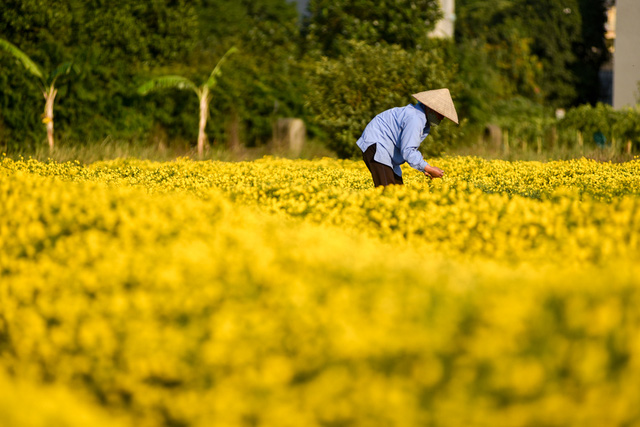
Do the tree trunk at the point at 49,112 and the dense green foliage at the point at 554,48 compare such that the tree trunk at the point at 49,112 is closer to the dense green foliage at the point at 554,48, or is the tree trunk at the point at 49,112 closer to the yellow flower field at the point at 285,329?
the yellow flower field at the point at 285,329

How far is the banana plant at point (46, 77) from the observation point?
49.9ft

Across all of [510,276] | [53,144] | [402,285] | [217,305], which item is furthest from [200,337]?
[53,144]

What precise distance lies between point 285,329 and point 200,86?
15.5 meters

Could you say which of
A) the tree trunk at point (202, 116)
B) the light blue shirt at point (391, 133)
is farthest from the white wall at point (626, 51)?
the light blue shirt at point (391, 133)

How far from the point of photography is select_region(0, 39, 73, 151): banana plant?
15.2m

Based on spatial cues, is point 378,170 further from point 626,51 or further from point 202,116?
point 626,51

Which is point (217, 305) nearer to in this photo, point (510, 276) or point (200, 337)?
point (200, 337)

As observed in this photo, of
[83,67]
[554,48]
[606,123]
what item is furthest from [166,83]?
[554,48]

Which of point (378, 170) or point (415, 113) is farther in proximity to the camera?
point (378, 170)

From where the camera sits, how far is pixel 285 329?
3221 millimetres

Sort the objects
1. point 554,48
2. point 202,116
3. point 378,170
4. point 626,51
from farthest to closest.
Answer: point 554,48 → point 626,51 → point 202,116 → point 378,170

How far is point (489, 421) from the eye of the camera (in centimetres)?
262

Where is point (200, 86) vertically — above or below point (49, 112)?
above

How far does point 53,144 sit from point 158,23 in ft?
25.6
